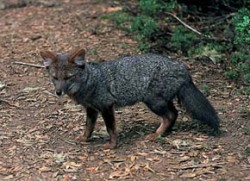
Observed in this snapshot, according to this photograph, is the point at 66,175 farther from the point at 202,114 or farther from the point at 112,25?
the point at 112,25

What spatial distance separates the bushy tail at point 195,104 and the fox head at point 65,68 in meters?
1.25

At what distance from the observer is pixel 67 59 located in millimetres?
6340

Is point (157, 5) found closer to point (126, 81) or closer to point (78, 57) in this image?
point (126, 81)

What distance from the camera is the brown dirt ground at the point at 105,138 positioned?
20.2ft

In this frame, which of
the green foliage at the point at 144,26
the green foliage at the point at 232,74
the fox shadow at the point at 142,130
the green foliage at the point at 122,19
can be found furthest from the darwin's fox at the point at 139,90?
the green foliage at the point at 122,19

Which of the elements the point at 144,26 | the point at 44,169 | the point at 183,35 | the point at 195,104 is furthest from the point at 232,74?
the point at 44,169

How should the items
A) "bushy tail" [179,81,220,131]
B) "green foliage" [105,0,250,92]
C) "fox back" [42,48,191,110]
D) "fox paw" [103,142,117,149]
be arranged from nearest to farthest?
"fox back" [42,48,191,110] < "fox paw" [103,142,117,149] < "bushy tail" [179,81,220,131] < "green foliage" [105,0,250,92]

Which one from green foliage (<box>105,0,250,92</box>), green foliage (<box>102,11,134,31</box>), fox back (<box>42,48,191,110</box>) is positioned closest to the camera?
fox back (<box>42,48,191,110</box>)

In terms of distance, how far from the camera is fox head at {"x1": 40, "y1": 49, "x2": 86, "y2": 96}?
630 cm

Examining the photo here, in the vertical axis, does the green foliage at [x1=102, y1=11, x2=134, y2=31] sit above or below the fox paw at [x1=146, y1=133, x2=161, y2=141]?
above

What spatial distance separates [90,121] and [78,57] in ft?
2.88

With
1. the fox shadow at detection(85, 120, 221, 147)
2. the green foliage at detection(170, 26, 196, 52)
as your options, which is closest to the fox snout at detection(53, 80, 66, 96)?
the fox shadow at detection(85, 120, 221, 147)

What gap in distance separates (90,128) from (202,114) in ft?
4.29

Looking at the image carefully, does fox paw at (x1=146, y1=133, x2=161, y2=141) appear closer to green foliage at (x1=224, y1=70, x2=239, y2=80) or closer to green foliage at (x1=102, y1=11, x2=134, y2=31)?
green foliage at (x1=224, y1=70, x2=239, y2=80)
